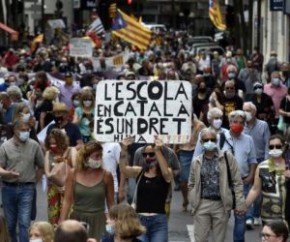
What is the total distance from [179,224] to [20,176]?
136 inches

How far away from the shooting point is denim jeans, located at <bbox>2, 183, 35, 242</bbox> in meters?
13.4

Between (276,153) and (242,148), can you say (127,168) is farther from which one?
(242,148)

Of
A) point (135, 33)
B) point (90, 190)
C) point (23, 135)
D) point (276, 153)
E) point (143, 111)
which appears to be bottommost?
point (90, 190)

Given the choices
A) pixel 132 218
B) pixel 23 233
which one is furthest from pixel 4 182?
pixel 132 218

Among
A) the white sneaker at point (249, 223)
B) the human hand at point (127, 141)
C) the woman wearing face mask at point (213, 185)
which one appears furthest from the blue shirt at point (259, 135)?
the human hand at point (127, 141)

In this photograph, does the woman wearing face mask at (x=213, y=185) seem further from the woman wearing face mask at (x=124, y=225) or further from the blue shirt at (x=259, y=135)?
the blue shirt at (x=259, y=135)

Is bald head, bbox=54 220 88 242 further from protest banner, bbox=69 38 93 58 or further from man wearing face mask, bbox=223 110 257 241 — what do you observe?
protest banner, bbox=69 38 93 58

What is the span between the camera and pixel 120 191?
42.8ft

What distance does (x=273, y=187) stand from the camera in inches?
486

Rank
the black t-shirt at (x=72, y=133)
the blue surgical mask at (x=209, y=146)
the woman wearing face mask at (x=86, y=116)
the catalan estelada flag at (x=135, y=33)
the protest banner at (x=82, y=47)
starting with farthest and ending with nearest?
the catalan estelada flag at (x=135, y=33) < the protest banner at (x=82, y=47) < the woman wearing face mask at (x=86, y=116) < the black t-shirt at (x=72, y=133) < the blue surgical mask at (x=209, y=146)

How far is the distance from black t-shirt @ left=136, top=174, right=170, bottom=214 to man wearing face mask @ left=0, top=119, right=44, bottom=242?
1758 millimetres

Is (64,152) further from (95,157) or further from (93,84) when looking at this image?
(93,84)

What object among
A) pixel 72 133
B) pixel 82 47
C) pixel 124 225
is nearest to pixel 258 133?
pixel 72 133

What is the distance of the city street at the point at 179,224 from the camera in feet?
50.3
